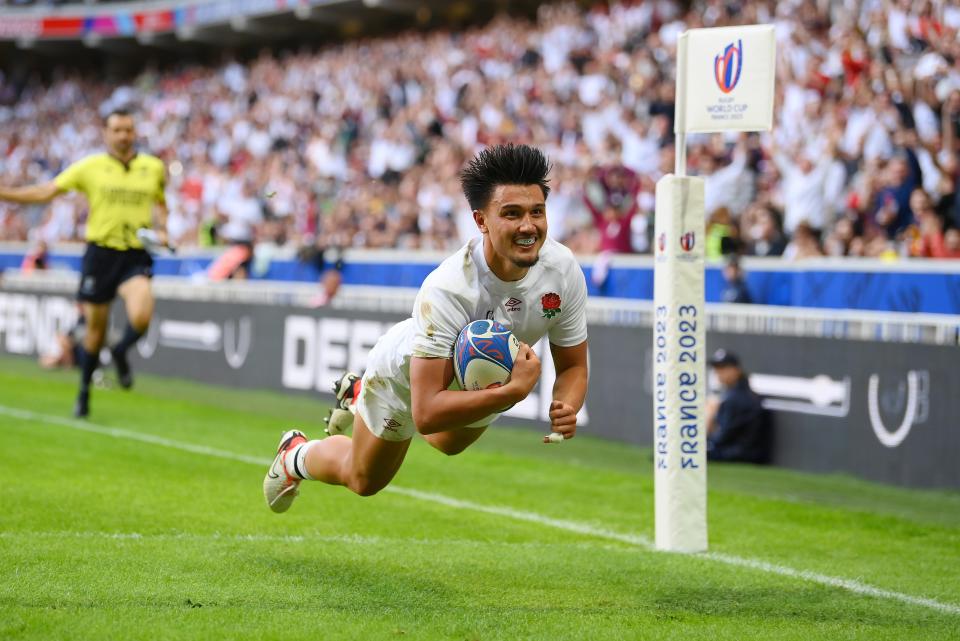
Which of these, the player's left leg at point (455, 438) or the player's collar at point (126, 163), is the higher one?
the player's collar at point (126, 163)

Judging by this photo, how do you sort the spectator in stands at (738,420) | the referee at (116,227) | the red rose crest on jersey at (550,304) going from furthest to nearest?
1. the referee at (116,227)
2. the spectator in stands at (738,420)
3. the red rose crest on jersey at (550,304)

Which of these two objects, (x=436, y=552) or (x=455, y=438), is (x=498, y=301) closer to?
(x=455, y=438)

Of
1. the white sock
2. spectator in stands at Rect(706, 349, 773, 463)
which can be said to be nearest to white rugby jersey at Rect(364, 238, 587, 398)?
the white sock

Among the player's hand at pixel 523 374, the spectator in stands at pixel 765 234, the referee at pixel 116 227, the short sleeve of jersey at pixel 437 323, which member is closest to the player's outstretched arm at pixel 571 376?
the player's hand at pixel 523 374

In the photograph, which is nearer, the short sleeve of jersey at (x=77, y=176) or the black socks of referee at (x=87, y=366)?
the short sleeve of jersey at (x=77, y=176)

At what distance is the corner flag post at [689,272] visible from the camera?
785cm

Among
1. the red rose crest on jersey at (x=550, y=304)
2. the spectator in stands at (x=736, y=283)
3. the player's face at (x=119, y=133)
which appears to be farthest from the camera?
the spectator in stands at (x=736, y=283)

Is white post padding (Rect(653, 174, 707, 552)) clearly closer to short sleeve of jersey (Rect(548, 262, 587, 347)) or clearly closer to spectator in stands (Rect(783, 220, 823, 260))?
short sleeve of jersey (Rect(548, 262, 587, 347))

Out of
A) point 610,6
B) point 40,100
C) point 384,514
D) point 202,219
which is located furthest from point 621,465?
point 40,100

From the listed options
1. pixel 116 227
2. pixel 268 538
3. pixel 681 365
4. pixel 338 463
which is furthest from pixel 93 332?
pixel 681 365

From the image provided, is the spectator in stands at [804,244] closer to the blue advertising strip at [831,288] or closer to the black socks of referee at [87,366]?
the blue advertising strip at [831,288]

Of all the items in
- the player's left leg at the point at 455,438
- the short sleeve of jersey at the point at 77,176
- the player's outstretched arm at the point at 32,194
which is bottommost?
the player's left leg at the point at 455,438

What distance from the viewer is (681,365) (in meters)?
7.96

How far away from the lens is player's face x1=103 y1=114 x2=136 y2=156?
12305 mm
